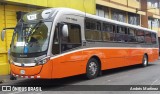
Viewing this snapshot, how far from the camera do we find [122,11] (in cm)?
3303

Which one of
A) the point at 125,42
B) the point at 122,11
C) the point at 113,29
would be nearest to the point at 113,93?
the point at 113,29

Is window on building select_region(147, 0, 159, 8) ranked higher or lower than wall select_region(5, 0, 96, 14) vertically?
higher

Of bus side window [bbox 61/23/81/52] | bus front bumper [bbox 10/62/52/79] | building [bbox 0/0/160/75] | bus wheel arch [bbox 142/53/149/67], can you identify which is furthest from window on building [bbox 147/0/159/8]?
bus front bumper [bbox 10/62/52/79]

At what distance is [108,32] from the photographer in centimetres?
1516

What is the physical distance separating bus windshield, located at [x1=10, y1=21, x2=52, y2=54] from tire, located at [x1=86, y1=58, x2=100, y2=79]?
299 centimetres

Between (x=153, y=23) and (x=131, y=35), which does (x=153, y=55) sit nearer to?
(x=131, y=35)

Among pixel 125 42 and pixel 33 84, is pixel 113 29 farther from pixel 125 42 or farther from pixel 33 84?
pixel 33 84

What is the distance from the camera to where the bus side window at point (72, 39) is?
11.7 m

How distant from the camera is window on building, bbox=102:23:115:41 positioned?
14766 millimetres

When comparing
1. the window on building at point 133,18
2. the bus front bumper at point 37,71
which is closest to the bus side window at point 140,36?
the bus front bumper at point 37,71

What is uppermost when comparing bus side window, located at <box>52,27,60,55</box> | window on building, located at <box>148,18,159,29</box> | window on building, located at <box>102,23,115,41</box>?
window on building, located at <box>148,18,159,29</box>

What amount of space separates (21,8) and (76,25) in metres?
6.19

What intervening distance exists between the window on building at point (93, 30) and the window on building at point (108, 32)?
0.50 m

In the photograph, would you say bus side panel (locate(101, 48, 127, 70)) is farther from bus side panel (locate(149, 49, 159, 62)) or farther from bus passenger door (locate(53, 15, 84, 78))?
bus side panel (locate(149, 49, 159, 62))
